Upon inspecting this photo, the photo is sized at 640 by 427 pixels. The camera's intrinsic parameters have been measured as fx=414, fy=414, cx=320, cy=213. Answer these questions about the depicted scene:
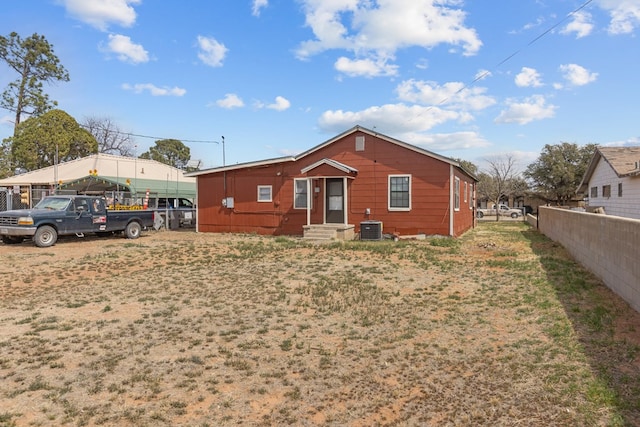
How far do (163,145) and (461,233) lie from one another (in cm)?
6239

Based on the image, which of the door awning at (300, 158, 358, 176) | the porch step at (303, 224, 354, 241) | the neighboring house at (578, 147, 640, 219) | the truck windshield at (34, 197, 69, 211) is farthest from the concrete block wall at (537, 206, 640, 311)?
the truck windshield at (34, 197, 69, 211)

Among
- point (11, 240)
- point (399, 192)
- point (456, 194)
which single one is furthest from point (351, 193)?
point (11, 240)

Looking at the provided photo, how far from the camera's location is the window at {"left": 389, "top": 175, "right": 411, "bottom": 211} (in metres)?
16.0

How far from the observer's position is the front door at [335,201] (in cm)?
1688

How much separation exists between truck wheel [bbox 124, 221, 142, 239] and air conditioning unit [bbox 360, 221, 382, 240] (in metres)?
8.72

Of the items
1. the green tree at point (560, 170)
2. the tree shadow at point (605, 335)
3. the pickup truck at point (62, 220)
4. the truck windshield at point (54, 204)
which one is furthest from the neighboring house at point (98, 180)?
the green tree at point (560, 170)

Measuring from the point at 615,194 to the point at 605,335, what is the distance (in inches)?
652

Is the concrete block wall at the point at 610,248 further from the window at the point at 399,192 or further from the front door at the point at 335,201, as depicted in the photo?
the front door at the point at 335,201

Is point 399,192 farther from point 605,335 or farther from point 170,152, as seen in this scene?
point 170,152

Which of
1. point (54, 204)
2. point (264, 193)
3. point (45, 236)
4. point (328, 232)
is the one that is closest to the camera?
point (45, 236)

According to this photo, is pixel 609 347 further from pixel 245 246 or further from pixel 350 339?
pixel 245 246

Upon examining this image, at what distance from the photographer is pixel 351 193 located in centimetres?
1675

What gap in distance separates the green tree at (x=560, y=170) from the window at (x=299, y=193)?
37.4 meters

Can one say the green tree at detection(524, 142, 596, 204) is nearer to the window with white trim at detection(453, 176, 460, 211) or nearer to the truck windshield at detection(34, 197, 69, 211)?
the window with white trim at detection(453, 176, 460, 211)
